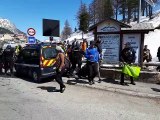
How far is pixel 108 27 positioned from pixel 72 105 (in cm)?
651

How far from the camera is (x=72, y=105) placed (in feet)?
30.2

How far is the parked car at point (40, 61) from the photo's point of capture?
1405cm

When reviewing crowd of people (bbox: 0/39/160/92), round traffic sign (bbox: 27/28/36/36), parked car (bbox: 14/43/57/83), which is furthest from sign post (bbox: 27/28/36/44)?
parked car (bbox: 14/43/57/83)

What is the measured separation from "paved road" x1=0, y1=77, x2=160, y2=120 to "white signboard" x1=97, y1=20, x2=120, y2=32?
147 inches

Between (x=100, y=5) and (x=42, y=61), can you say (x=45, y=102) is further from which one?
(x=100, y=5)

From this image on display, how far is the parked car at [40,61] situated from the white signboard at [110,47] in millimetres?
2420

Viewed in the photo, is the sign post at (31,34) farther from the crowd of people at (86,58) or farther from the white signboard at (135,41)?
the white signboard at (135,41)

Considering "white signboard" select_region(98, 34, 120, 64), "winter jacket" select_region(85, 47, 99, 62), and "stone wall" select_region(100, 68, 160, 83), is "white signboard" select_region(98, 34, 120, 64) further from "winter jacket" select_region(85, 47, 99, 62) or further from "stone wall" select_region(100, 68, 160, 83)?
"winter jacket" select_region(85, 47, 99, 62)

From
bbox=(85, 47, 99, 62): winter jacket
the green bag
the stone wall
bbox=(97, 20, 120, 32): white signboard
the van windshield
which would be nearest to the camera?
the green bag

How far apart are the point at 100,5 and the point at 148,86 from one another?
80172 millimetres

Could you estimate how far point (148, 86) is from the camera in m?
12.5

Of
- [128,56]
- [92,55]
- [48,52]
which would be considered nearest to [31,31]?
[48,52]

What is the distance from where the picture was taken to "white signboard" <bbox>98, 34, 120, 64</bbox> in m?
14.5

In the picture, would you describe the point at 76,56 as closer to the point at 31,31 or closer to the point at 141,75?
the point at 141,75
